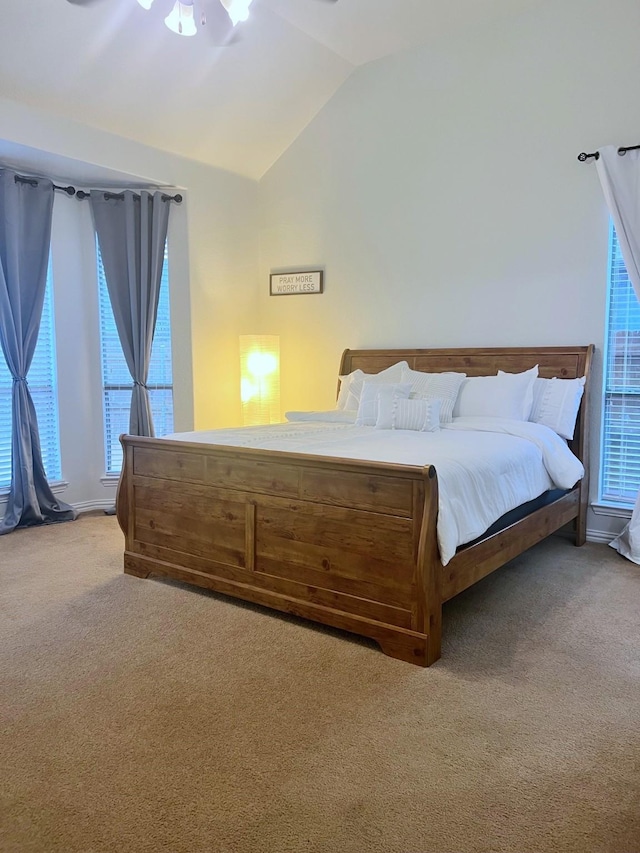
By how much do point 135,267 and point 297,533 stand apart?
9.48ft

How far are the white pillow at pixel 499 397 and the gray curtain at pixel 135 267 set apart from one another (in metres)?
2.38

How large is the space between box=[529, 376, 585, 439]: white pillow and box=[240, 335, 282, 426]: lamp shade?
2.22m

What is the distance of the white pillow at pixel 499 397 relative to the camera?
3.86m

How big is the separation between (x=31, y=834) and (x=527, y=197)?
4111 mm

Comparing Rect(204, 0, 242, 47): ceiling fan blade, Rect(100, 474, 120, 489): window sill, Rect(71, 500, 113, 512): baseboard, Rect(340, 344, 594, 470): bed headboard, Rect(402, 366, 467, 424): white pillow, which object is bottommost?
Rect(71, 500, 113, 512): baseboard

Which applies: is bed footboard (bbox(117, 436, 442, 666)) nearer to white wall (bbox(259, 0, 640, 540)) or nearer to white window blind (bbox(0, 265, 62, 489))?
white window blind (bbox(0, 265, 62, 489))

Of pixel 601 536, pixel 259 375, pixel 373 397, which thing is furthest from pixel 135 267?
pixel 601 536

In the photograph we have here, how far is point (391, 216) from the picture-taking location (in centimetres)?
479

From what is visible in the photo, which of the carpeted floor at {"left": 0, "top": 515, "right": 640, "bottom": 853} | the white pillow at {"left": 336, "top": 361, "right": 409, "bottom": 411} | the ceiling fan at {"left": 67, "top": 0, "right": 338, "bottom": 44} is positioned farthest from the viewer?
the white pillow at {"left": 336, "top": 361, "right": 409, "bottom": 411}

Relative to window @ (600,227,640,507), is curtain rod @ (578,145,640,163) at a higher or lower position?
higher

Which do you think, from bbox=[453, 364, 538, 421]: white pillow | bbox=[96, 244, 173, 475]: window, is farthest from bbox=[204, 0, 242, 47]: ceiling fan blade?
bbox=[453, 364, 538, 421]: white pillow

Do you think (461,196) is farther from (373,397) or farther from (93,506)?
(93,506)

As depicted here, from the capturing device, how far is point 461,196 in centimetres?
443

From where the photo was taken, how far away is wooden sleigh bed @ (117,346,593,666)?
246 centimetres
